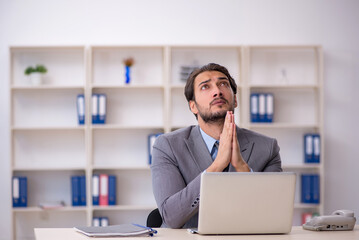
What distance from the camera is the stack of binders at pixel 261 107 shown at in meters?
5.02

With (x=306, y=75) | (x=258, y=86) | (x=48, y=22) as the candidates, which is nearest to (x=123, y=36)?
(x=48, y=22)

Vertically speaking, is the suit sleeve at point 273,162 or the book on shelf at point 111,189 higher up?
the suit sleeve at point 273,162

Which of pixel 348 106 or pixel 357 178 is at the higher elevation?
pixel 348 106

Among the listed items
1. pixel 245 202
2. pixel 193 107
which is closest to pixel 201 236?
pixel 245 202

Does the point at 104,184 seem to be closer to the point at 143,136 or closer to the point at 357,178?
the point at 143,136

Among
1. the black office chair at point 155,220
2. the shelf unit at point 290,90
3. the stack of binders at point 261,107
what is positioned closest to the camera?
the black office chair at point 155,220

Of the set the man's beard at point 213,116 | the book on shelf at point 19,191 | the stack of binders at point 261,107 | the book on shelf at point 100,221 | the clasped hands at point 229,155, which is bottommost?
the book on shelf at point 100,221

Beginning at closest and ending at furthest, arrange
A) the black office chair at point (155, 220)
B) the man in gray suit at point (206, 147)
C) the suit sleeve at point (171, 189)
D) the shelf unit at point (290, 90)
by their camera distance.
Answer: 1. the suit sleeve at point (171, 189)
2. the man in gray suit at point (206, 147)
3. the black office chair at point (155, 220)
4. the shelf unit at point (290, 90)

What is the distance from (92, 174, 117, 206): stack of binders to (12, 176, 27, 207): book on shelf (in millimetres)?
634

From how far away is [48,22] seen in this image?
204 inches

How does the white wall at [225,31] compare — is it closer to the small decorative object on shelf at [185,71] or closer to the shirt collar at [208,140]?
the small decorative object on shelf at [185,71]

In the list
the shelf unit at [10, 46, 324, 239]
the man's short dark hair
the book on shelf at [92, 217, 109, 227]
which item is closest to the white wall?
the shelf unit at [10, 46, 324, 239]

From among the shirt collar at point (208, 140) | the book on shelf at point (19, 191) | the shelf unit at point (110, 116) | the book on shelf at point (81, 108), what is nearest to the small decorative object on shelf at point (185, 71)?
the shelf unit at point (110, 116)

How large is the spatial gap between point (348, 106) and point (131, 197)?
232 centimetres
